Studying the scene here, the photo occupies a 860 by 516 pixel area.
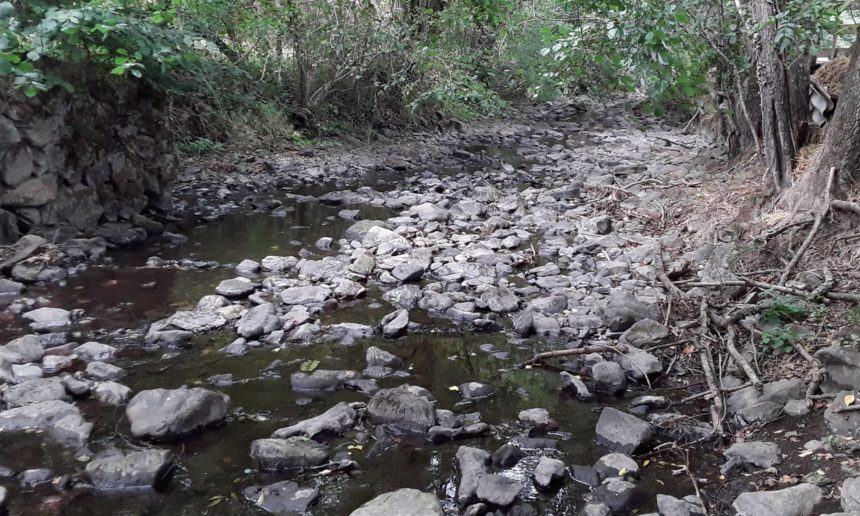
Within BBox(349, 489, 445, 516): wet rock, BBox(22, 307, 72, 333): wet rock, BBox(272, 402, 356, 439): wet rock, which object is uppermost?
BBox(22, 307, 72, 333): wet rock

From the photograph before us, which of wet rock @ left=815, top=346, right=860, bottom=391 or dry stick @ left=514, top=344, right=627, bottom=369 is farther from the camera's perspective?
dry stick @ left=514, top=344, right=627, bottom=369

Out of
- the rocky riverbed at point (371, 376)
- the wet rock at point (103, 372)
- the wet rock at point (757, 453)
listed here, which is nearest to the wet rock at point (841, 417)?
the rocky riverbed at point (371, 376)

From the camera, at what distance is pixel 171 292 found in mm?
5238

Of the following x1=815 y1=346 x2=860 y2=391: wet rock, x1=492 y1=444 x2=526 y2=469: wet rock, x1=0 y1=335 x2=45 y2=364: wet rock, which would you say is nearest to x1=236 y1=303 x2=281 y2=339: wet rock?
x1=0 y1=335 x2=45 y2=364: wet rock

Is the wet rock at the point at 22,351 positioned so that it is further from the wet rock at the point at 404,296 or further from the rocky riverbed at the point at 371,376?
the wet rock at the point at 404,296

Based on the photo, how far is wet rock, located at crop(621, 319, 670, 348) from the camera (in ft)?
13.4

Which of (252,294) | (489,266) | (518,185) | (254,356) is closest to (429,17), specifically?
(518,185)

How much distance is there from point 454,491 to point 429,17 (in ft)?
33.7

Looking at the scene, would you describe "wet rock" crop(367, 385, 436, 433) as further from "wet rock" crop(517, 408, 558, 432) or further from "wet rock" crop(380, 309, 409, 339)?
"wet rock" crop(380, 309, 409, 339)

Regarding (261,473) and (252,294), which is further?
(252,294)

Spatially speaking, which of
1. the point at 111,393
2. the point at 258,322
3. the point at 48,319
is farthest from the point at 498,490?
the point at 48,319

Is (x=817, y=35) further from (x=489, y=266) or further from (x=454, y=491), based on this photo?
(x=454, y=491)

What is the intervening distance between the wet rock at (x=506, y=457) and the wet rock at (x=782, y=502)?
2.94 feet

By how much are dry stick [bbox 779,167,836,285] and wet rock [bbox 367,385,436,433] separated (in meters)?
2.50
